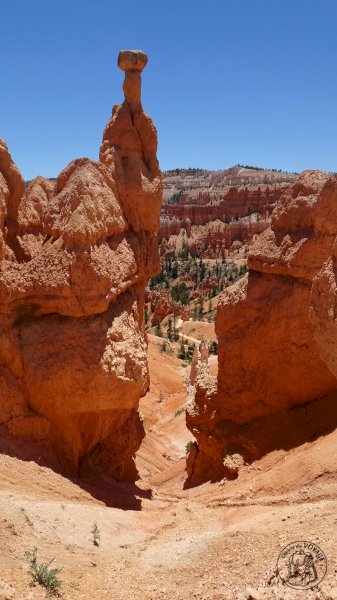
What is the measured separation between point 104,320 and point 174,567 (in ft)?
19.9

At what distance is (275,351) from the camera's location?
1353 cm

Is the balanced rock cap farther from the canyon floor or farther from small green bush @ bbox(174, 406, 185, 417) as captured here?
small green bush @ bbox(174, 406, 185, 417)

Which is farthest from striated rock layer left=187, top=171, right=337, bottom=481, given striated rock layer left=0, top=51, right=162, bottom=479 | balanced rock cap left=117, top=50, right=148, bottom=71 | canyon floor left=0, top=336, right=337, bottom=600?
balanced rock cap left=117, top=50, right=148, bottom=71

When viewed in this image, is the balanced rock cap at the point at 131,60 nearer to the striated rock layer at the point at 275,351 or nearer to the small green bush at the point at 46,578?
the striated rock layer at the point at 275,351

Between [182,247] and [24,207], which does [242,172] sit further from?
[24,207]

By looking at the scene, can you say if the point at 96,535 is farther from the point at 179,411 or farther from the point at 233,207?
the point at 233,207

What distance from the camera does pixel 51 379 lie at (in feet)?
35.9

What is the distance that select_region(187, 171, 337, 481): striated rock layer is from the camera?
41.7ft

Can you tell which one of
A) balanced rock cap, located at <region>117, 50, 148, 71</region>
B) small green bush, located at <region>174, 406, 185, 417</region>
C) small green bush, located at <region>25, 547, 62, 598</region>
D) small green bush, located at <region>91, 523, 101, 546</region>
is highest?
balanced rock cap, located at <region>117, 50, 148, 71</region>

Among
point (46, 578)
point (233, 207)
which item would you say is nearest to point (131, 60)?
point (46, 578)

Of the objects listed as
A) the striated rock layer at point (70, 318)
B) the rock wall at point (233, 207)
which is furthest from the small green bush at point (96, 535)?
the rock wall at point (233, 207)

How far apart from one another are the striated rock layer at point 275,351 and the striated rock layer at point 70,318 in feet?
9.10

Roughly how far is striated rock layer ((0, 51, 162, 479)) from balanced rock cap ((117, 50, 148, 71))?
3.60 m

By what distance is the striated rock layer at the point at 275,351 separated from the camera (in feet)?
41.7
